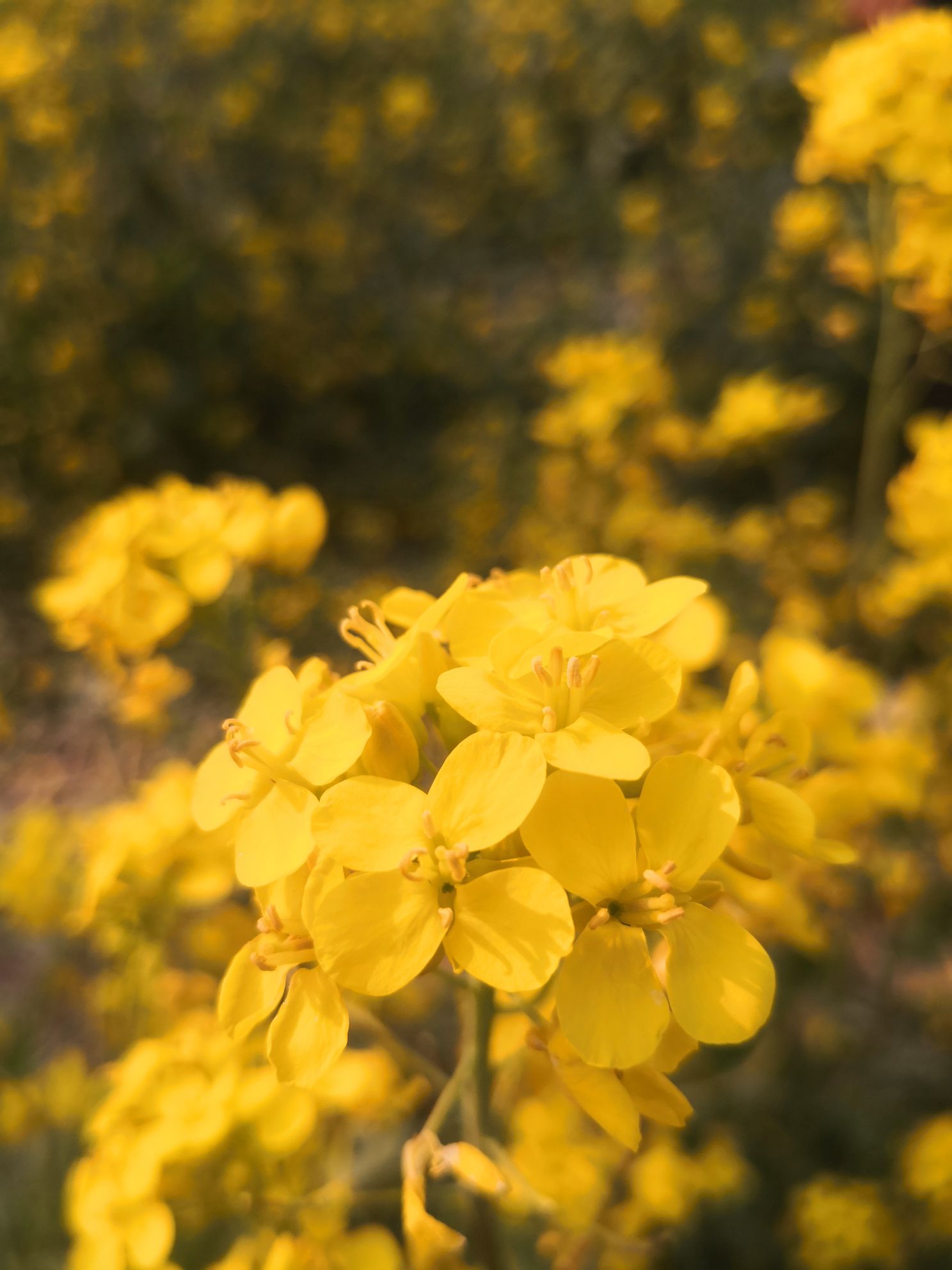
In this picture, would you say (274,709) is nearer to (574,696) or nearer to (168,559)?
(574,696)

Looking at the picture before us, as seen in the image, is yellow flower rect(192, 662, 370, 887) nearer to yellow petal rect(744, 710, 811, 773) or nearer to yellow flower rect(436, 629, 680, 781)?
yellow flower rect(436, 629, 680, 781)

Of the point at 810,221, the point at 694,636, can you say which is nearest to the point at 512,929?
A: the point at 694,636

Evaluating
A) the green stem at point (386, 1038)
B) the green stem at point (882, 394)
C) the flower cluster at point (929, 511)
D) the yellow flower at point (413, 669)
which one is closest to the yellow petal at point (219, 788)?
the yellow flower at point (413, 669)

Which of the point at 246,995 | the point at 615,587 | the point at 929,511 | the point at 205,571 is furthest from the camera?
the point at 929,511

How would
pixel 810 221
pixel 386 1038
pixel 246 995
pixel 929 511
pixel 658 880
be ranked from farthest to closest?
1. pixel 810 221
2. pixel 929 511
3. pixel 386 1038
4. pixel 246 995
5. pixel 658 880

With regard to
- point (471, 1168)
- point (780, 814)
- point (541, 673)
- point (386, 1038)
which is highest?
point (541, 673)

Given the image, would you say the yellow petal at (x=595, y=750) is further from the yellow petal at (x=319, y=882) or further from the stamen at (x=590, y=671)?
the yellow petal at (x=319, y=882)

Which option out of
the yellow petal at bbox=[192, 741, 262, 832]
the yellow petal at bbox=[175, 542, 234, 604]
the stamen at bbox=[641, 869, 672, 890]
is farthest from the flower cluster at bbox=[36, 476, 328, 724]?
the stamen at bbox=[641, 869, 672, 890]
